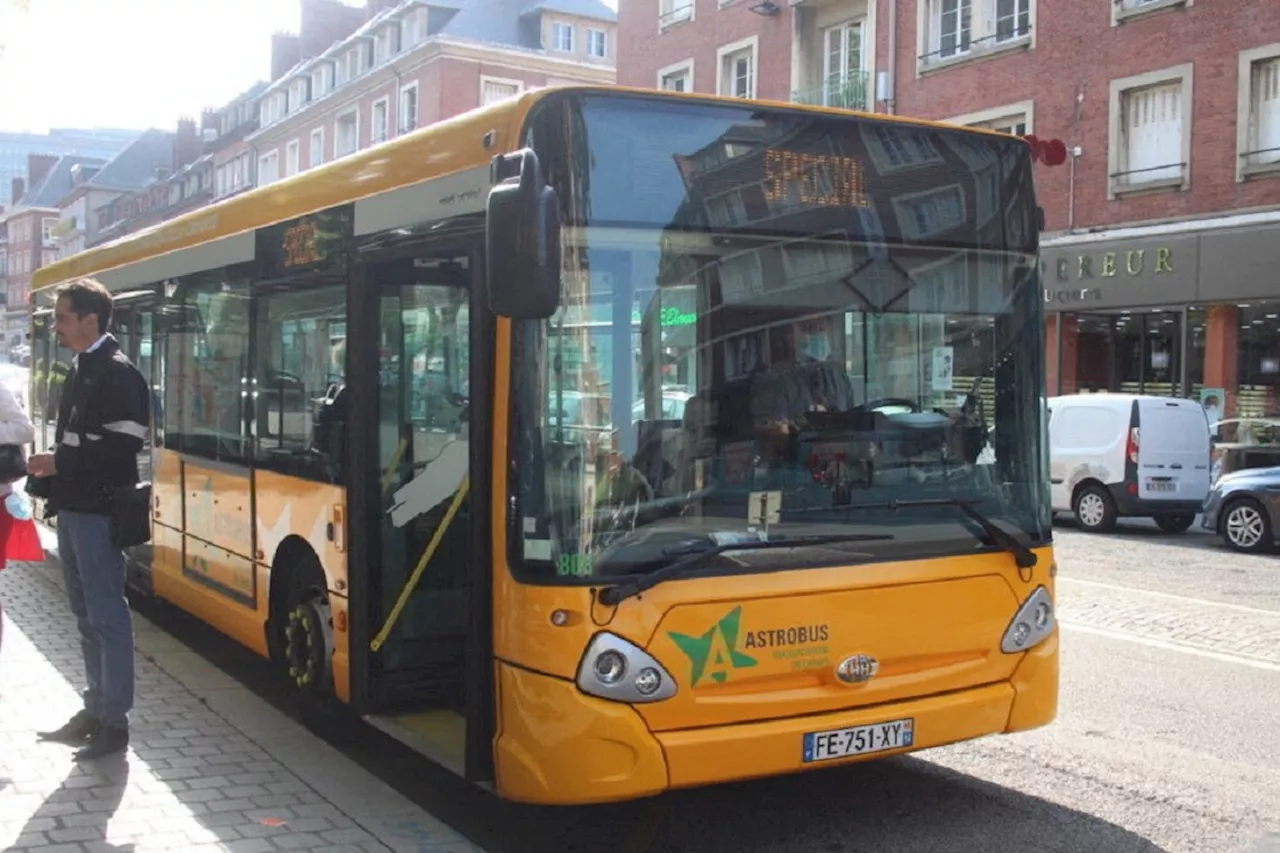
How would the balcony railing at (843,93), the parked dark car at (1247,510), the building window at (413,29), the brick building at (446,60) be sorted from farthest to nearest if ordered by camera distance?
the building window at (413,29)
the brick building at (446,60)
the balcony railing at (843,93)
the parked dark car at (1247,510)

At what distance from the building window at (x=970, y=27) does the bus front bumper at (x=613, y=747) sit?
2444 centimetres

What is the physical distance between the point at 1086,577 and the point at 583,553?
9538 millimetres

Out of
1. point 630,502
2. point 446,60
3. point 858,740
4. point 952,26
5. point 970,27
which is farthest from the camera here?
point 446,60

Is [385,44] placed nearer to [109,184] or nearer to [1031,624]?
[109,184]

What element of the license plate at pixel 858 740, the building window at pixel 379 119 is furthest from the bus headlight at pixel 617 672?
the building window at pixel 379 119

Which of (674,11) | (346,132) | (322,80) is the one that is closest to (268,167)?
(322,80)

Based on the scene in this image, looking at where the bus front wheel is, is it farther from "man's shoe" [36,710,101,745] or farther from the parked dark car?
the parked dark car

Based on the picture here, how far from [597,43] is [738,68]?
21841 millimetres

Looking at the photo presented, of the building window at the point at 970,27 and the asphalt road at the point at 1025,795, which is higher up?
the building window at the point at 970,27

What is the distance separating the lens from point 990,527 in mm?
5332

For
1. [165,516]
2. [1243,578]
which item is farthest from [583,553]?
[1243,578]

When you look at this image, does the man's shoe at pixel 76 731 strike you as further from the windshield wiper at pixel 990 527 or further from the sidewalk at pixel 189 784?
the windshield wiper at pixel 990 527

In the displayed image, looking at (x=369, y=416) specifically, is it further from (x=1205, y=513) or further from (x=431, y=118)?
(x=431, y=118)

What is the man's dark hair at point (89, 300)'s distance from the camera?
583 cm
